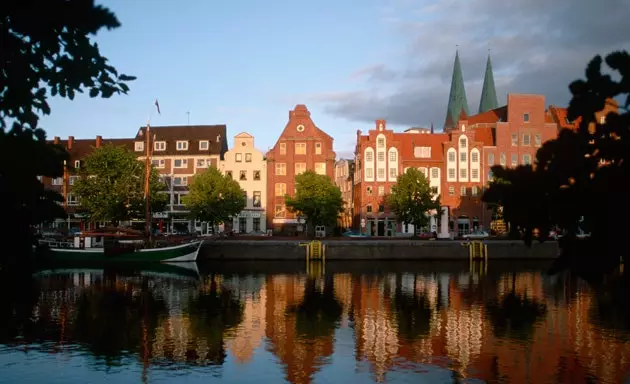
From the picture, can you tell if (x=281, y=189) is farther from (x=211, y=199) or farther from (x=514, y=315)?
(x=514, y=315)

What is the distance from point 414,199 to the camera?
75.2 meters

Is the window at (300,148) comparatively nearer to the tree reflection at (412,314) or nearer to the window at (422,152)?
the window at (422,152)

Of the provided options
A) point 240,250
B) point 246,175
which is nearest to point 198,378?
point 240,250

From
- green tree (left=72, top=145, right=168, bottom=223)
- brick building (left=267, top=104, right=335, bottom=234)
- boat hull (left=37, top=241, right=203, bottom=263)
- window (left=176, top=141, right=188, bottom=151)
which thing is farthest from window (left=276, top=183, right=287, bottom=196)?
boat hull (left=37, top=241, right=203, bottom=263)

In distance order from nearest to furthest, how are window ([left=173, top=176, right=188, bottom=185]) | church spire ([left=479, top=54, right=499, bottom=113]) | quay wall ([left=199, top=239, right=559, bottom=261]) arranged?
quay wall ([left=199, top=239, right=559, bottom=261]) < window ([left=173, top=176, right=188, bottom=185]) < church spire ([left=479, top=54, right=499, bottom=113])

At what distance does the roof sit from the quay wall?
31164 millimetres

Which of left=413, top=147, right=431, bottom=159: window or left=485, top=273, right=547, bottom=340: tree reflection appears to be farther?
left=413, top=147, right=431, bottom=159: window

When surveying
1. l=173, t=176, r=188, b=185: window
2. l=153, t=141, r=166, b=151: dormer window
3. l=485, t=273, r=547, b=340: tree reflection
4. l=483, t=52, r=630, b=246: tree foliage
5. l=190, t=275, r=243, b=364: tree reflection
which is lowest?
l=485, t=273, r=547, b=340: tree reflection

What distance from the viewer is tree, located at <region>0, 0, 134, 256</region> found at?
7.32 m

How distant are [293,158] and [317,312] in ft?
191

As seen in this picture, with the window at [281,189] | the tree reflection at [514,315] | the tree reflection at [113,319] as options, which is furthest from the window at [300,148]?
the tree reflection at [514,315]

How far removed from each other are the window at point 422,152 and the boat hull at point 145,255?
128 feet

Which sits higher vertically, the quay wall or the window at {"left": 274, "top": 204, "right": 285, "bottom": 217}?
the window at {"left": 274, "top": 204, "right": 285, "bottom": 217}

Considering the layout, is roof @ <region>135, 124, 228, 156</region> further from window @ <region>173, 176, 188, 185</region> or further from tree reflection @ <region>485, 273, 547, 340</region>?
tree reflection @ <region>485, 273, 547, 340</region>
